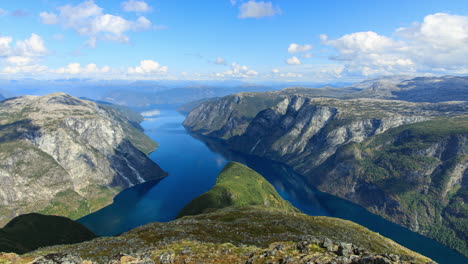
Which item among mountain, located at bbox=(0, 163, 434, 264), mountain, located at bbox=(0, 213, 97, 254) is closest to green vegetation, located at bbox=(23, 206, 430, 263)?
mountain, located at bbox=(0, 163, 434, 264)

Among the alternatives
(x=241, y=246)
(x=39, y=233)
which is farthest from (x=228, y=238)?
(x=39, y=233)

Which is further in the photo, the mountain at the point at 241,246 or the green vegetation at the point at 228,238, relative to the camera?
the green vegetation at the point at 228,238

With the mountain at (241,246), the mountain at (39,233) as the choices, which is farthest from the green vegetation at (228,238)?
the mountain at (39,233)

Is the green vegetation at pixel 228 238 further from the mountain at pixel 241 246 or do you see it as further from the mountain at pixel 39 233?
the mountain at pixel 39 233

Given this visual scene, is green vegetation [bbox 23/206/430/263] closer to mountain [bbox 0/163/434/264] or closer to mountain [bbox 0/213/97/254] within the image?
mountain [bbox 0/163/434/264]

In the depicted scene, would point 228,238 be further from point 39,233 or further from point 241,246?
point 39,233
